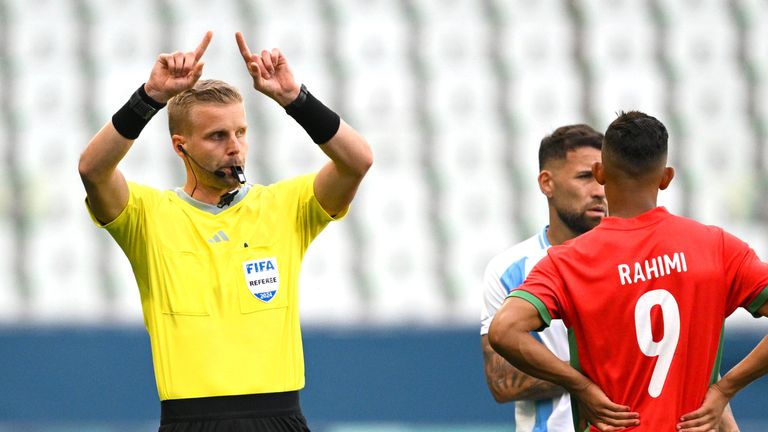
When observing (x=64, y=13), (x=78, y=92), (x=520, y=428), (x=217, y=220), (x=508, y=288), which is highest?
(x=64, y=13)

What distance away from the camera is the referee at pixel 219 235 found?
378cm

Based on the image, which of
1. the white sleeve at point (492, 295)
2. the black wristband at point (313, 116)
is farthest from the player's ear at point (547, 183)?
the black wristband at point (313, 116)

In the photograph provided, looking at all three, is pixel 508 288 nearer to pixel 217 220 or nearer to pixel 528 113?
pixel 217 220

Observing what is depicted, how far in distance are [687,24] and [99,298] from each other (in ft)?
15.6

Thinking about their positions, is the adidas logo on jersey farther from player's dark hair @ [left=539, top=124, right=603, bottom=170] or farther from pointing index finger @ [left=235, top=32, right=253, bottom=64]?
player's dark hair @ [left=539, top=124, right=603, bottom=170]

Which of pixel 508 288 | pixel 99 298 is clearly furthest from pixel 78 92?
pixel 508 288

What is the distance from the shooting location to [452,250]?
888 centimetres

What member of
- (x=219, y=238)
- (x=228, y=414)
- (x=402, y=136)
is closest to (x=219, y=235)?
(x=219, y=238)

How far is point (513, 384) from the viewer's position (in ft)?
15.0

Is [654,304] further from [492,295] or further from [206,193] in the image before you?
[206,193]

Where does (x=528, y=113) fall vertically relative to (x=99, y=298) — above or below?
above

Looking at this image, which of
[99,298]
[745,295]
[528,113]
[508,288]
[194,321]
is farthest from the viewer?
[528,113]

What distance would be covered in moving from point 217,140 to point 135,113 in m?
0.32

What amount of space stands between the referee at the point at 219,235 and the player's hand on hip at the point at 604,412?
95 cm
